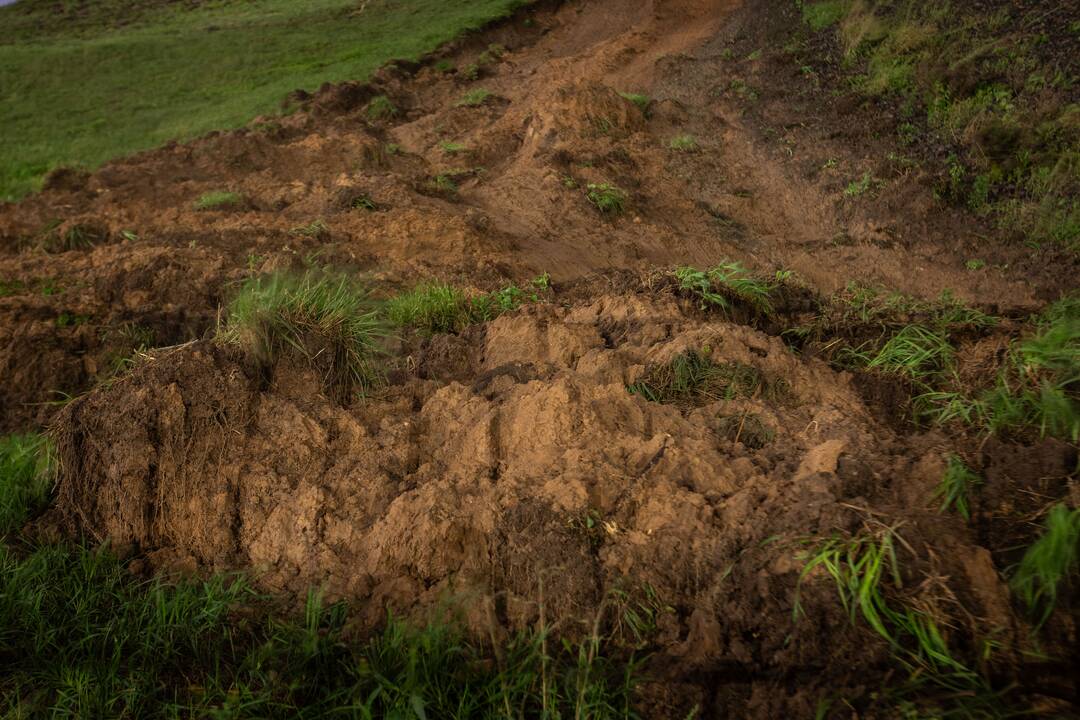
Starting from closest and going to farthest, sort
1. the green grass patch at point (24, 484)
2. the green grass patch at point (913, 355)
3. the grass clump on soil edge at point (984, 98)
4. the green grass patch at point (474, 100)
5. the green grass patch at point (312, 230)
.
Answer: the green grass patch at point (24, 484)
the green grass patch at point (913, 355)
the green grass patch at point (312, 230)
the grass clump on soil edge at point (984, 98)
the green grass patch at point (474, 100)

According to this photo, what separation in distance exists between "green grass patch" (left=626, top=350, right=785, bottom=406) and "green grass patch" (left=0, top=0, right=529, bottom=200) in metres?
10.9

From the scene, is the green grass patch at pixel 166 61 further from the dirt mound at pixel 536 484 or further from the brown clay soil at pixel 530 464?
the dirt mound at pixel 536 484

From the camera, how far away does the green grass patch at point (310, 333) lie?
11.1ft

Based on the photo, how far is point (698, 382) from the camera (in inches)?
129

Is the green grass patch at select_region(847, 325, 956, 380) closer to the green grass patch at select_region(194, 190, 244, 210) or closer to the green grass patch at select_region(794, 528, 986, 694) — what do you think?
the green grass patch at select_region(794, 528, 986, 694)

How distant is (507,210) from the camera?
327 inches

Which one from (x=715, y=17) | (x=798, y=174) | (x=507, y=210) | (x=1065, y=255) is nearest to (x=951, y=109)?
(x=798, y=174)

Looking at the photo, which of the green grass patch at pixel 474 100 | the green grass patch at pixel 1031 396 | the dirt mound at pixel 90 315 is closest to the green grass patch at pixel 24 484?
the dirt mound at pixel 90 315

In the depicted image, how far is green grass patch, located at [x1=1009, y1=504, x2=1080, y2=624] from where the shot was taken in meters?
2.00

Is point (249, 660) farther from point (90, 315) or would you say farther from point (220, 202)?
point (220, 202)

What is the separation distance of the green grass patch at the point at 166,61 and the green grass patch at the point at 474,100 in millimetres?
2984

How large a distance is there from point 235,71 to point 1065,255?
54.6 ft

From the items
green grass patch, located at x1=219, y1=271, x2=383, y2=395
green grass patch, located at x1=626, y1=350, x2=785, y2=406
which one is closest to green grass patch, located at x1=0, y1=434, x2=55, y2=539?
green grass patch, located at x1=219, y1=271, x2=383, y2=395

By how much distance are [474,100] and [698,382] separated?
35.9 feet
